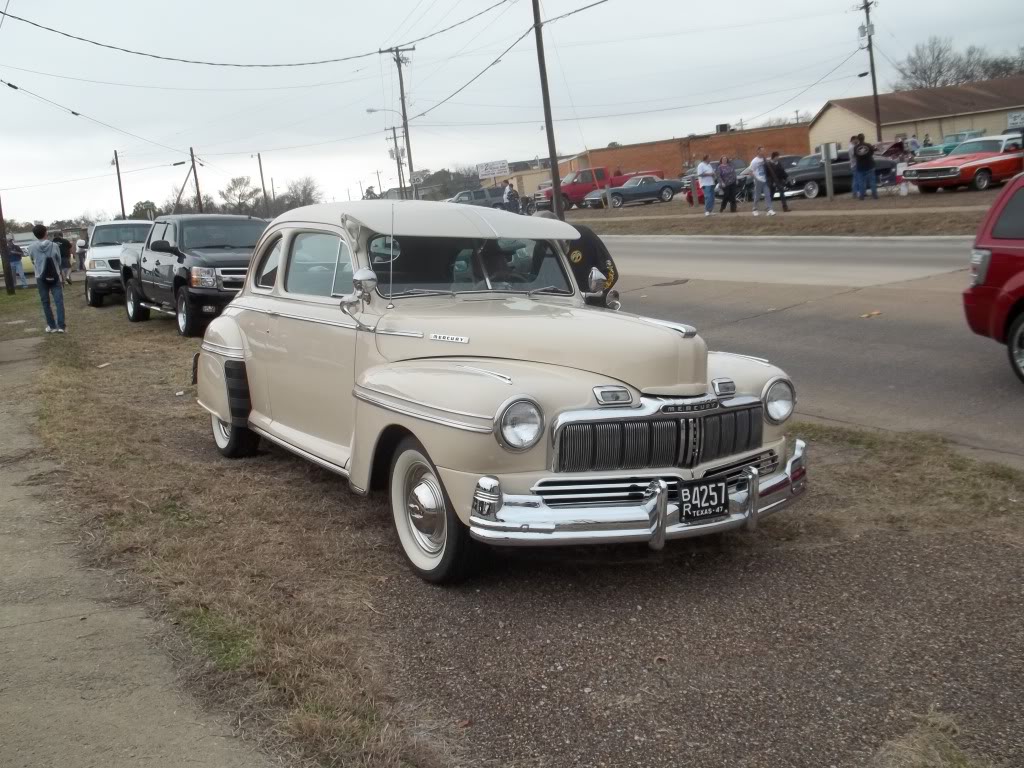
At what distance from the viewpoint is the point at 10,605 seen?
4.58m

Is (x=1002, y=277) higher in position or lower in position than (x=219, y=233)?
lower

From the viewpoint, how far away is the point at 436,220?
577cm

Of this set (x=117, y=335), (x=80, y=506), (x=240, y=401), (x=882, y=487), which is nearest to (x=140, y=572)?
(x=80, y=506)

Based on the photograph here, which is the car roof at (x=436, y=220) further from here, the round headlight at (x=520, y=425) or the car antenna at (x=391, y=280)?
the round headlight at (x=520, y=425)

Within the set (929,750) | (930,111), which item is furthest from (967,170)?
(930,111)

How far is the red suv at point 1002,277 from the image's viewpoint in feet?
26.8

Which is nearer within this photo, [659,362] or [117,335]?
[659,362]

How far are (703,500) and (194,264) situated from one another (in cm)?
1172

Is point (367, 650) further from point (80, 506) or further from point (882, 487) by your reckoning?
point (882, 487)

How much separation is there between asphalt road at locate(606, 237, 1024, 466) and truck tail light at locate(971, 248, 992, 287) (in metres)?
0.88

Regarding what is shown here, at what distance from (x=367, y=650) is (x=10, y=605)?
1.74 metres

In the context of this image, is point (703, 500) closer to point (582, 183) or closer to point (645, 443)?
point (645, 443)

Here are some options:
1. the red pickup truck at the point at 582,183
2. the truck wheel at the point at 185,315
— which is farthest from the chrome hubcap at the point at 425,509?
the red pickup truck at the point at 582,183

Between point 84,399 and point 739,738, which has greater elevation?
point 84,399
